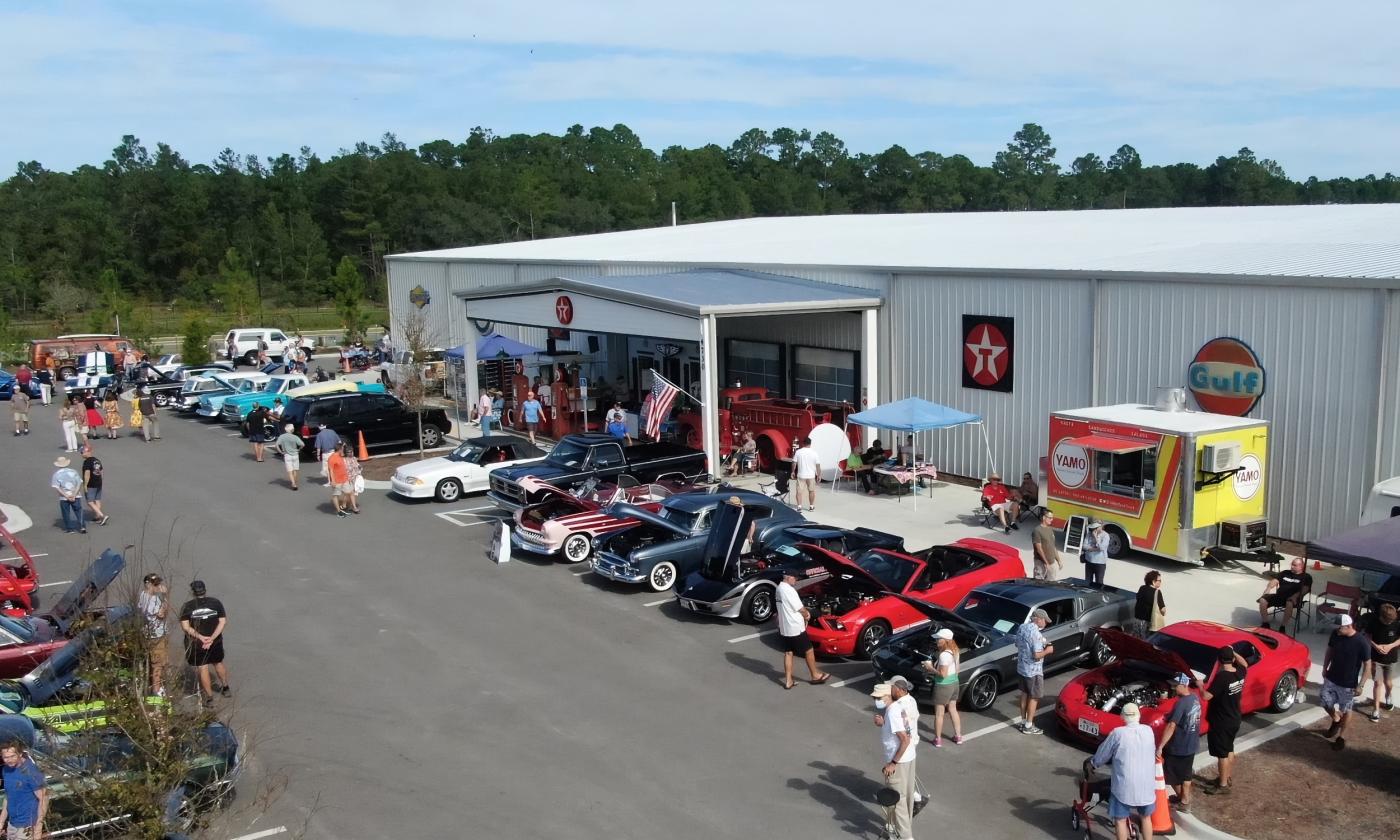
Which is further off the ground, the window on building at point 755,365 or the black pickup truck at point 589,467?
the window on building at point 755,365

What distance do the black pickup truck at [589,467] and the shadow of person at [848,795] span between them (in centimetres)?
1087

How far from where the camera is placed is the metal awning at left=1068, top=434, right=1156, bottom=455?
17891 millimetres

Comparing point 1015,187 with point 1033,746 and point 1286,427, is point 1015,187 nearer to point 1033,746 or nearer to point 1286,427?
point 1286,427

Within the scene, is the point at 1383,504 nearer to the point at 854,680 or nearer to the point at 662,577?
the point at 854,680

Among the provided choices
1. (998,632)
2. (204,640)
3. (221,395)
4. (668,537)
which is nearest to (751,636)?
(668,537)

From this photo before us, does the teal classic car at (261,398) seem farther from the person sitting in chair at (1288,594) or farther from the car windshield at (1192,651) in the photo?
the car windshield at (1192,651)

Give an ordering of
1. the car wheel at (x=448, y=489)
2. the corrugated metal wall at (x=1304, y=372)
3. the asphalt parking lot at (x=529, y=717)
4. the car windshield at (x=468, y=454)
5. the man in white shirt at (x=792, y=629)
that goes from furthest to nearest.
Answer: the car windshield at (x=468, y=454), the car wheel at (x=448, y=489), the corrugated metal wall at (x=1304, y=372), the man in white shirt at (x=792, y=629), the asphalt parking lot at (x=529, y=717)

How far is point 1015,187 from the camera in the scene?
12312 cm

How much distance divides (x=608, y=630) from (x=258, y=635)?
485 cm

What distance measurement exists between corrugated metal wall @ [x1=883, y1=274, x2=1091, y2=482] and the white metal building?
0.13 ft

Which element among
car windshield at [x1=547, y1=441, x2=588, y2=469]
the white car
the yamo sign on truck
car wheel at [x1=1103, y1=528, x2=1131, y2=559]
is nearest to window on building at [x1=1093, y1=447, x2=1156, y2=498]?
the yamo sign on truck

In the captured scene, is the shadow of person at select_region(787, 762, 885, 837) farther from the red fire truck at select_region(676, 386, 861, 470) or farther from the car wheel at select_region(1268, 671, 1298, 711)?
the red fire truck at select_region(676, 386, 861, 470)

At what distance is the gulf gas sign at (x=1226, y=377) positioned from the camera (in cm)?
1911

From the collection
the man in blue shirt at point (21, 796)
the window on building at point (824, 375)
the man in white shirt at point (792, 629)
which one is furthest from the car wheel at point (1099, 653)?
the window on building at point (824, 375)
